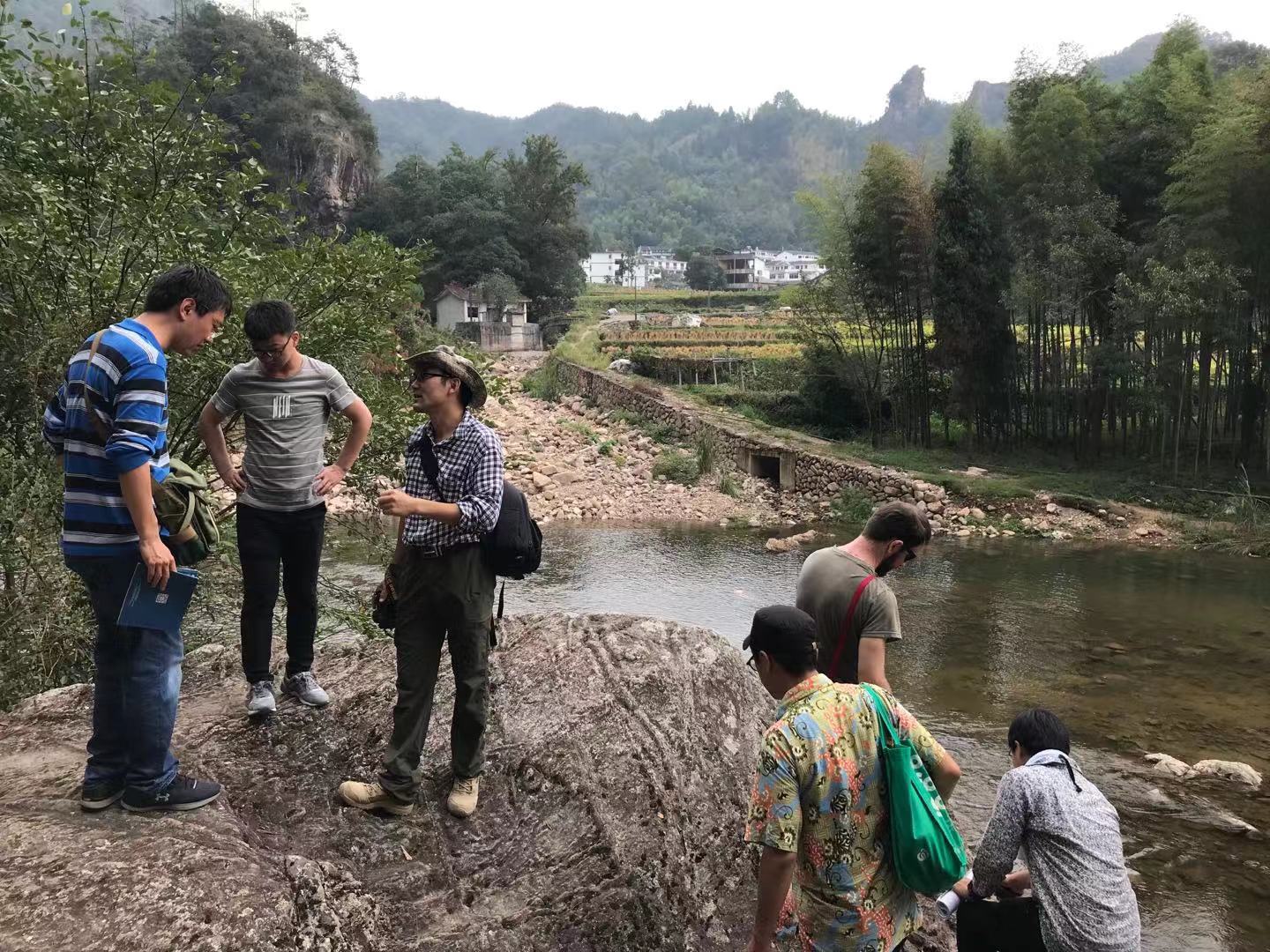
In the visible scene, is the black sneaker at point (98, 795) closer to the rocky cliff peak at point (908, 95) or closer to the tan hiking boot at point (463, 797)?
the tan hiking boot at point (463, 797)

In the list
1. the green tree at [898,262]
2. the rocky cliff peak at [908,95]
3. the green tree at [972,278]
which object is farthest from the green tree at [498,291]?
the rocky cliff peak at [908,95]

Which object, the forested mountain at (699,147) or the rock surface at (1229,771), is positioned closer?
the rock surface at (1229,771)

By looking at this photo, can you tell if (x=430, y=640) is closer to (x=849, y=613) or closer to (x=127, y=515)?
(x=127, y=515)

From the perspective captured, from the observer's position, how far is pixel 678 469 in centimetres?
1819

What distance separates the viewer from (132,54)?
456 cm

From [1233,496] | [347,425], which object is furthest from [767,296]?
[347,425]

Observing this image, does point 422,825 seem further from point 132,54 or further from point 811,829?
point 132,54

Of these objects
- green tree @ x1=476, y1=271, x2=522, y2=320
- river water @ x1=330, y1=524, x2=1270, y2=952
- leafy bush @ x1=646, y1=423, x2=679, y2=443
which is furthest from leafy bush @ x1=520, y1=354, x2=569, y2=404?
river water @ x1=330, y1=524, x2=1270, y2=952

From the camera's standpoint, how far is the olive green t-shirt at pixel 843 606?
2770mm

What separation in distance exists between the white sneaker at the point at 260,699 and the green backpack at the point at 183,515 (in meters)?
0.80

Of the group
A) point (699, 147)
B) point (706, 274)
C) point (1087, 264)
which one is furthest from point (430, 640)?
point (699, 147)

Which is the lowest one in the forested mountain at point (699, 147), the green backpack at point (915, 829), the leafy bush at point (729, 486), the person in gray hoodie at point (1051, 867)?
the leafy bush at point (729, 486)

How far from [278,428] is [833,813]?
85.8 inches

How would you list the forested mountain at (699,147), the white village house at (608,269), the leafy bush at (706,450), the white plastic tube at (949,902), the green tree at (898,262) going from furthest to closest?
1. the forested mountain at (699,147)
2. the white village house at (608,269)
3. the green tree at (898,262)
4. the leafy bush at (706,450)
5. the white plastic tube at (949,902)
